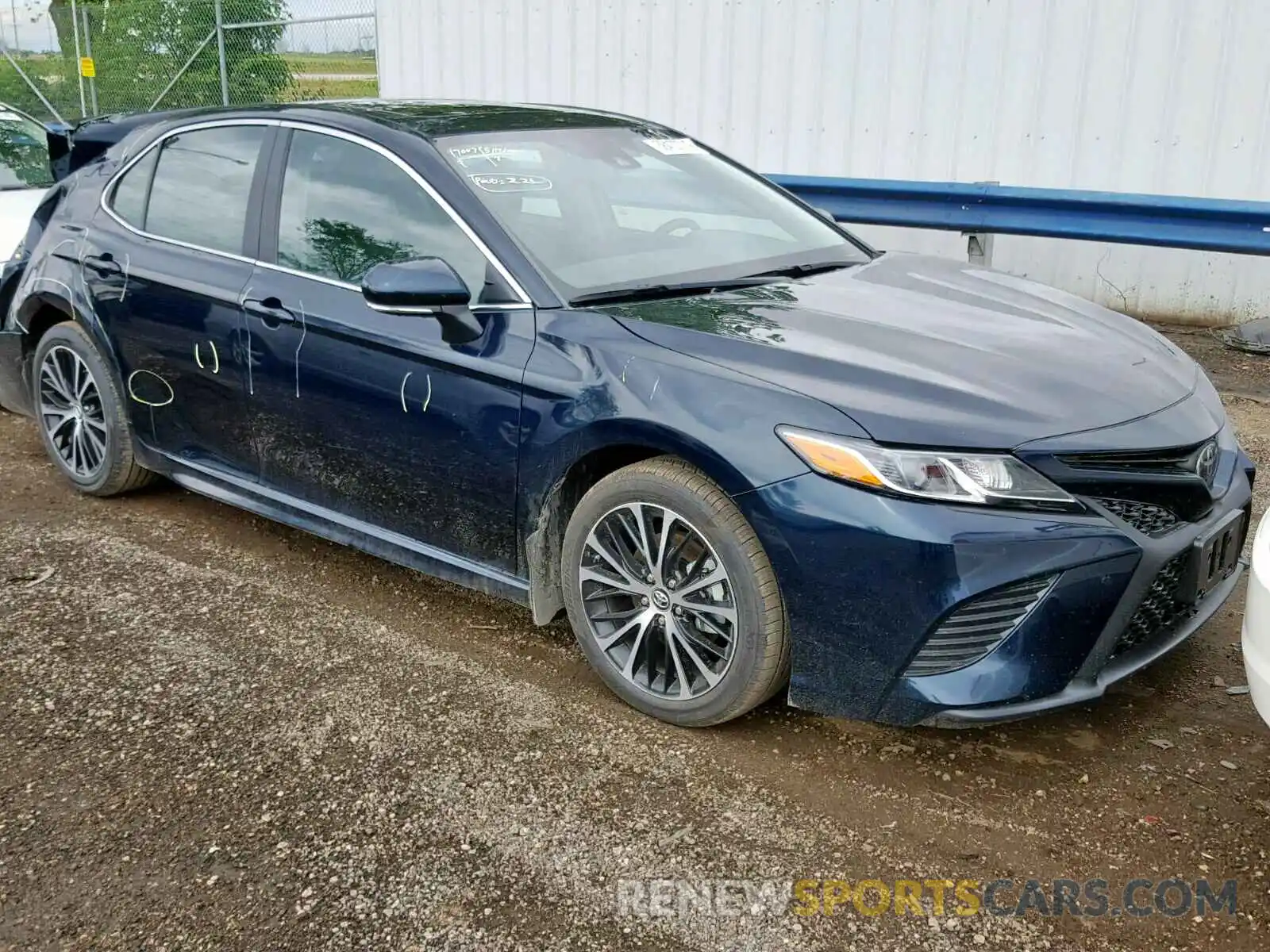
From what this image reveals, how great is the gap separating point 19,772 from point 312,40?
10.8 m

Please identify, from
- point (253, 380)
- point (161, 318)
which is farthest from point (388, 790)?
point (161, 318)

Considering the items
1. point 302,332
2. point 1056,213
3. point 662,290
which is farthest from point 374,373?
point 1056,213

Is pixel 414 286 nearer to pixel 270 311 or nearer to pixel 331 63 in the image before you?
pixel 270 311

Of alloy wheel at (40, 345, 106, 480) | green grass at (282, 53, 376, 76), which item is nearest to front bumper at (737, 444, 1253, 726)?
alloy wheel at (40, 345, 106, 480)

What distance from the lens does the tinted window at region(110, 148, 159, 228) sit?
4668 mm

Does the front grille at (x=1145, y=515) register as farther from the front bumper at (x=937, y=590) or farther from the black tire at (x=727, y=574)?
the black tire at (x=727, y=574)

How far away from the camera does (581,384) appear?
325 cm

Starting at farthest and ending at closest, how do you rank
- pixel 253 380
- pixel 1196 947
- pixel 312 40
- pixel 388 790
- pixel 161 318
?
pixel 312 40 < pixel 161 318 < pixel 253 380 < pixel 388 790 < pixel 1196 947

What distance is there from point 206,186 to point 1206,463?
11.5 feet

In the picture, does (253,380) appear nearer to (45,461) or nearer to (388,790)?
(388,790)

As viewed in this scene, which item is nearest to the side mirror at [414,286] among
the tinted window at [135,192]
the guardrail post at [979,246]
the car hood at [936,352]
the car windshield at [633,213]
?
the car windshield at [633,213]

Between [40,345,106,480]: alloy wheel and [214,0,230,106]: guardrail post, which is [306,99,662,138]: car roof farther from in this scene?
[214,0,230,106]: guardrail post

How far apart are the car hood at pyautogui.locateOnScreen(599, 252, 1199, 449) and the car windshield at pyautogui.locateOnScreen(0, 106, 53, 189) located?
5.94 m

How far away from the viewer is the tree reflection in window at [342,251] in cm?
377
